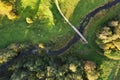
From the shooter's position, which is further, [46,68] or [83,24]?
[83,24]

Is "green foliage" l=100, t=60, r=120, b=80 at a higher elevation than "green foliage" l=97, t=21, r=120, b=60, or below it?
below

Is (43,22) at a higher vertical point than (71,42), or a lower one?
higher

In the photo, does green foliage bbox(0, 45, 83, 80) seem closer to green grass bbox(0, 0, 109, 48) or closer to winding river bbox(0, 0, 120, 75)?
winding river bbox(0, 0, 120, 75)

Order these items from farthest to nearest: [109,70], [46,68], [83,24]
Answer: [83,24]
[109,70]
[46,68]

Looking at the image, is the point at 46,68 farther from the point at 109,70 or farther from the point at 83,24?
the point at 109,70

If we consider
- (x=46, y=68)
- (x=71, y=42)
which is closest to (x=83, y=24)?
(x=71, y=42)

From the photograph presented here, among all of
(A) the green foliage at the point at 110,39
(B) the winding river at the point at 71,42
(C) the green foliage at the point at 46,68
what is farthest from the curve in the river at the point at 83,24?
(A) the green foliage at the point at 110,39

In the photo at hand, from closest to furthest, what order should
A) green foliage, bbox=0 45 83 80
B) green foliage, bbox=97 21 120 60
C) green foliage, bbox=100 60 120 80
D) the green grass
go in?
green foliage, bbox=0 45 83 80 → green foliage, bbox=97 21 120 60 → the green grass → green foliage, bbox=100 60 120 80

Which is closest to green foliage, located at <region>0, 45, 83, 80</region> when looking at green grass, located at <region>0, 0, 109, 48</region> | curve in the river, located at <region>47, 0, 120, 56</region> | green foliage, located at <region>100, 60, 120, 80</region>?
curve in the river, located at <region>47, 0, 120, 56</region>

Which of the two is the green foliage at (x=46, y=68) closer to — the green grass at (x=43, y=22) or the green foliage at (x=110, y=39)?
the green grass at (x=43, y=22)

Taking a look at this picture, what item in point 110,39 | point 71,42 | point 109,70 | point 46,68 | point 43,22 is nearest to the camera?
point 110,39

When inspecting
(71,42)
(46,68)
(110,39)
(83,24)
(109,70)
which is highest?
(83,24)
